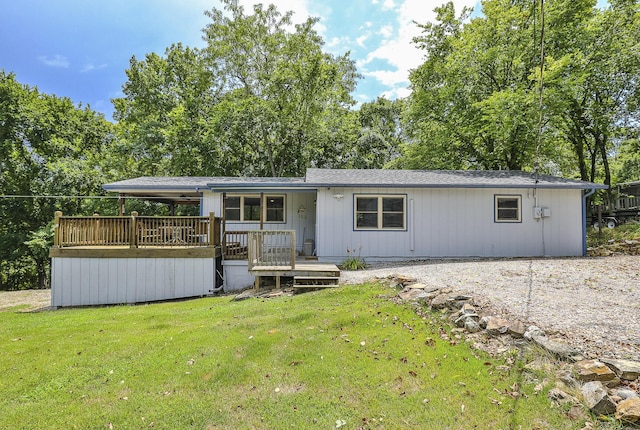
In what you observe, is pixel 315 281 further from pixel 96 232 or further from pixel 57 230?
pixel 57 230

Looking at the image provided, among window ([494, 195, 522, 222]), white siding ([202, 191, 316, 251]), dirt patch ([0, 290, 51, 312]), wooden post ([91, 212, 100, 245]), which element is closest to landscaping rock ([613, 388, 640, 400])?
window ([494, 195, 522, 222])

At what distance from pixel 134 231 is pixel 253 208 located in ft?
13.6

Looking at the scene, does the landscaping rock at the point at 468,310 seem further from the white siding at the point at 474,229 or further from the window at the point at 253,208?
the window at the point at 253,208

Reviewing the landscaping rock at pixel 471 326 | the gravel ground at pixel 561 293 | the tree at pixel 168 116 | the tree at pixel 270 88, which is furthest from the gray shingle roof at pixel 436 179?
the tree at pixel 168 116

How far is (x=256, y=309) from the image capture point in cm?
620

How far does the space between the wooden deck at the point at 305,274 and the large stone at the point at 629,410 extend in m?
5.42

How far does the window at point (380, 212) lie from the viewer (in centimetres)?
1046

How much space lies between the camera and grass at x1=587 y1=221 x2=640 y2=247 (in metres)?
12.6

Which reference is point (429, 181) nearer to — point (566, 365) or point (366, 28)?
point (566, 365)

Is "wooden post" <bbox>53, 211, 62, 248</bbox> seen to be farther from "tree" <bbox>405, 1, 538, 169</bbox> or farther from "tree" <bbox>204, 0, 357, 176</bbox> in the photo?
"tree" <bbox>405, 1, 538, 169</bbox>

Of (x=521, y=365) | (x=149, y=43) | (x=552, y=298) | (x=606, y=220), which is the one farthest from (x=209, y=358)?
(x=149, y=43)

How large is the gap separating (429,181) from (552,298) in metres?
5.89

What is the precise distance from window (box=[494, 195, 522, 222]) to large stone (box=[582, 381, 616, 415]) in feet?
28.3

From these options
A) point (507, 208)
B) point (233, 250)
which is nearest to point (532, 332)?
point (233, 250)
